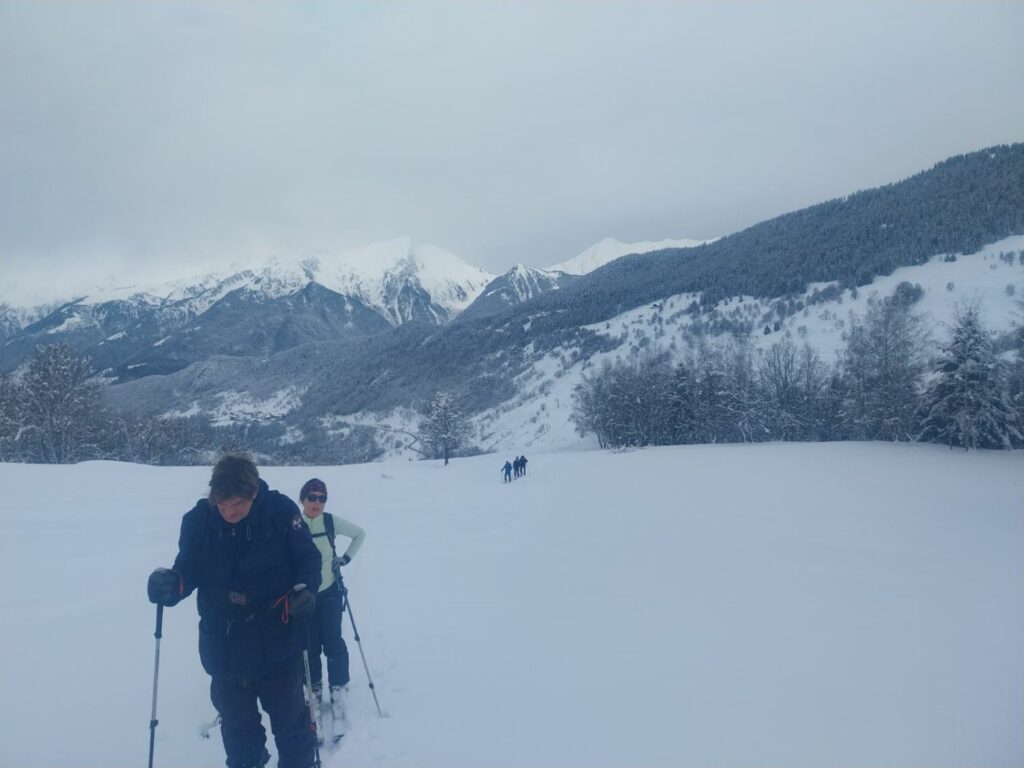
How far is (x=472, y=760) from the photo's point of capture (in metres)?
4.16

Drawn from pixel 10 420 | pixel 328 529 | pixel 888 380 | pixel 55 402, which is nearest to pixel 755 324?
pixel 888 380

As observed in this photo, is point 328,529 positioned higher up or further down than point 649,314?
further down

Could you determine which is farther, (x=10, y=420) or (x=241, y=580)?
(x=10, y=420)

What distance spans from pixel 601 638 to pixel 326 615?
320cm

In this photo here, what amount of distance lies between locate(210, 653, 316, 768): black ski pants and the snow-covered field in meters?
0.74

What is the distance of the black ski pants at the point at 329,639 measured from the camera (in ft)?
15.6

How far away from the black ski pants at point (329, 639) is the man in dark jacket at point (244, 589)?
127 cm

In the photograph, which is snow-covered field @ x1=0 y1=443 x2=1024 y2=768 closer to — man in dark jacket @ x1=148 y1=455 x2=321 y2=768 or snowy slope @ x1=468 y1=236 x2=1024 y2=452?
man in dark jacket @ x1=148 y1=455 x2=321 y2=768

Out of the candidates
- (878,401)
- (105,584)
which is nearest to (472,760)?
(105,584)

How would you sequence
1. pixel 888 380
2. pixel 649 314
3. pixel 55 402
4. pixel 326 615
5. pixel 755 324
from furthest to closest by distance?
pixel 649 314
pixel 755 324
pixel 55 402
pixel 888 380
pixel 326 615

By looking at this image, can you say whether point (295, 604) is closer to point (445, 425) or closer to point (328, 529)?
point (328, 529)

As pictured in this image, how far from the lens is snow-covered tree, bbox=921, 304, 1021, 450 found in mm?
20812

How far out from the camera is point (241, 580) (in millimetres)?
3285

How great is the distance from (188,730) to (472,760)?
2.31m
